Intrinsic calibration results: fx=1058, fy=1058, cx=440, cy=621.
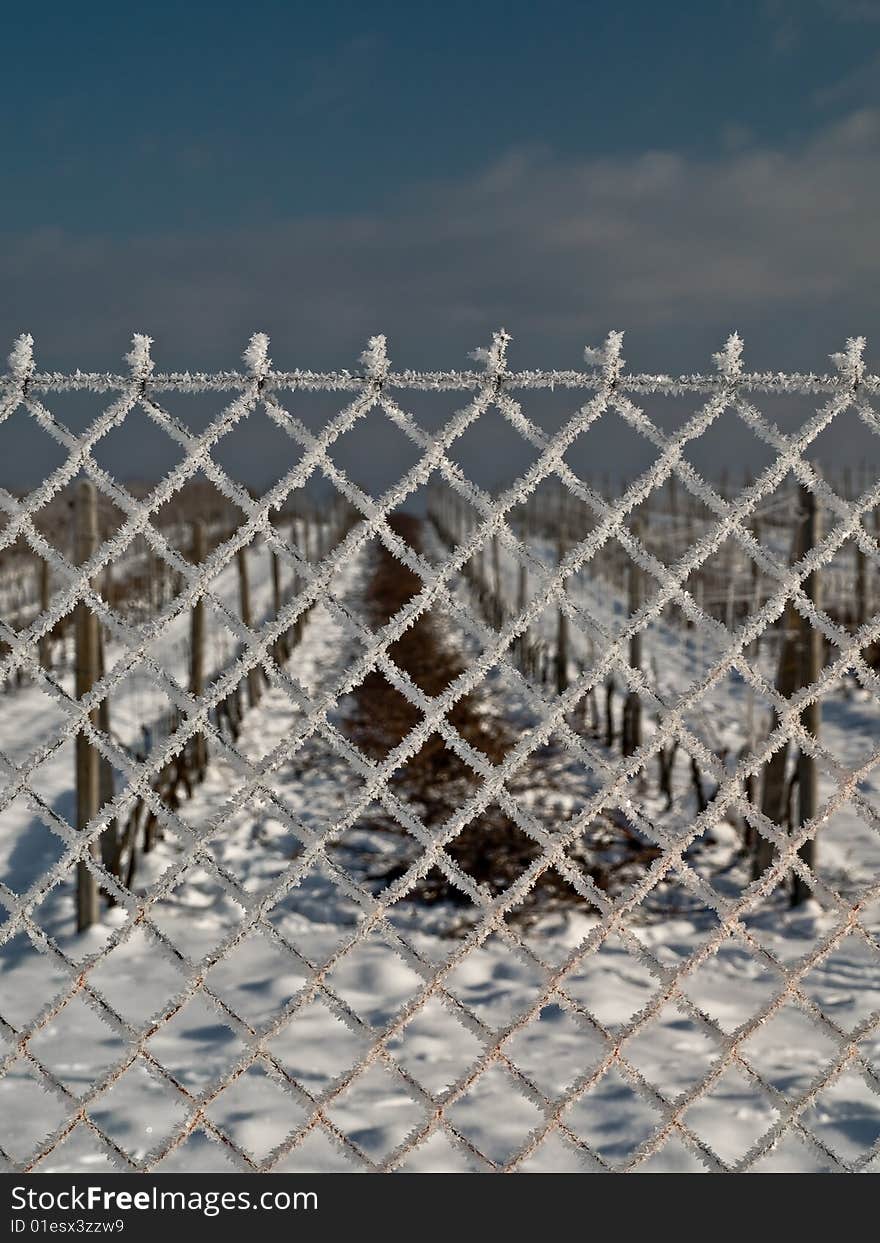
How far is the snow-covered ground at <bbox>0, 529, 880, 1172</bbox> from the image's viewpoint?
1.96 metres

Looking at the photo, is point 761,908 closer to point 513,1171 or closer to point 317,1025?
point 317,1025

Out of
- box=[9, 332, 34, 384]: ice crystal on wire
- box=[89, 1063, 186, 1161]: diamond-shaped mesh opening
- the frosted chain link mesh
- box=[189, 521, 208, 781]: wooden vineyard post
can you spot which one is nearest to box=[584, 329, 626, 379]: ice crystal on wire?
the frosted chain link mesh

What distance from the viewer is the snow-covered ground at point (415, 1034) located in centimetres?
196

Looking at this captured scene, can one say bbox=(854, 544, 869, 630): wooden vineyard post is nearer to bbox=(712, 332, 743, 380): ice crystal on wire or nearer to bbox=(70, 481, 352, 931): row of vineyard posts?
bbox=(70, 481, 352, 931): row of vineyard posts

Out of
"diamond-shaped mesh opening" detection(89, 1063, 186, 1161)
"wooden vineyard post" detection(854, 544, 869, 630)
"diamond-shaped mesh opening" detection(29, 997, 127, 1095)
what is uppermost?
"wooden vineyard post" detection(854, 544, 869, 630)

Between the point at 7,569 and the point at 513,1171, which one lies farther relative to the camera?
the point at 7,569

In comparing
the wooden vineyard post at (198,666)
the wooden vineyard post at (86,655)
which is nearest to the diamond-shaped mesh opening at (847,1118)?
the wooden vineyard post at (86,655)

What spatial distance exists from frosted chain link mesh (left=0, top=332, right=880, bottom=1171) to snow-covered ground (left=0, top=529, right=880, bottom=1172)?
2cm

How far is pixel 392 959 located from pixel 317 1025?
693 millimetres

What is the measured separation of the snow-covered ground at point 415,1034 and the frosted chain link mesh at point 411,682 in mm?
17

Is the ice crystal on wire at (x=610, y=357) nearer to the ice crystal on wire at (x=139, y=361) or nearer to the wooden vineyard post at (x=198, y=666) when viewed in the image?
the ice crystal on wire at (x=139, y=361)
